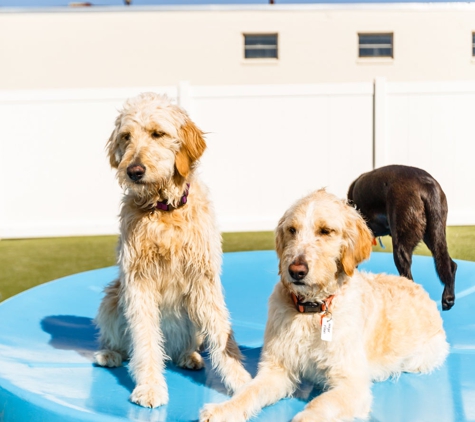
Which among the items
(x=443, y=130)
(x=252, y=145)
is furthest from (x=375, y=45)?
(x=252, y=145)

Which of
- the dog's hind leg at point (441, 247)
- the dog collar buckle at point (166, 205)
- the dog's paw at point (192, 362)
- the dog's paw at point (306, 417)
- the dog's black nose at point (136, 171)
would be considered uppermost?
the dog's black nose at point (136, 171)

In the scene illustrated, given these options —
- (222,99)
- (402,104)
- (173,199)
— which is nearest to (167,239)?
(173,199)

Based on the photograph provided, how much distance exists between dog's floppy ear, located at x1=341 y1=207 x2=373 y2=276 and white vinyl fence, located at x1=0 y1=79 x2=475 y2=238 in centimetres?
645

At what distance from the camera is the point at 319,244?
2.75 m

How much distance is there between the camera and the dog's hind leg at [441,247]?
405 centimetres

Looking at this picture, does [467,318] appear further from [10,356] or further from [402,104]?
[402,104]

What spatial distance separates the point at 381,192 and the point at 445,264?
2.20ft

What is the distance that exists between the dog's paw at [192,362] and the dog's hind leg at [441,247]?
5.92 ft

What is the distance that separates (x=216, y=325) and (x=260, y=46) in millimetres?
17767

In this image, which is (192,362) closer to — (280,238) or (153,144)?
(280,238)

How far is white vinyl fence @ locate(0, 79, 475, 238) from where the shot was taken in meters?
9.34

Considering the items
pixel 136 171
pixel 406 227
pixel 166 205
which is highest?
pixel 136 171

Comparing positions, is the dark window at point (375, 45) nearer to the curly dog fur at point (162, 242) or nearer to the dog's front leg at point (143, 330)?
the curly dog fur at point (162, 242)

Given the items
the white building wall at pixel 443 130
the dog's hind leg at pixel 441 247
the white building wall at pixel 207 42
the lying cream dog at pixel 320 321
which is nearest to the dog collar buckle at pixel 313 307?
the lying cream dog at pixel 320 321
